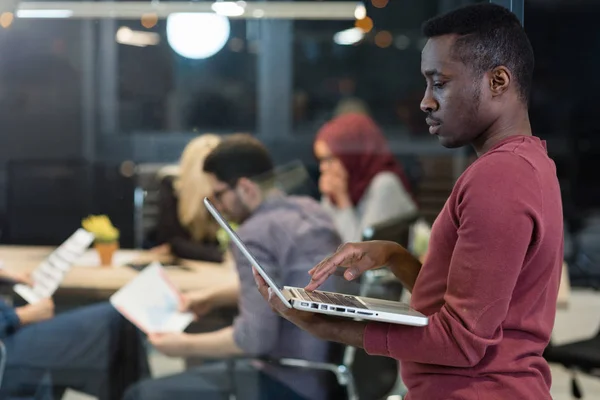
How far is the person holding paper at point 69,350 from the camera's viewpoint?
9.53ft

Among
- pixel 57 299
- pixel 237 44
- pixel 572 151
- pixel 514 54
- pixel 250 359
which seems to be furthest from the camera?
pixel 572 151

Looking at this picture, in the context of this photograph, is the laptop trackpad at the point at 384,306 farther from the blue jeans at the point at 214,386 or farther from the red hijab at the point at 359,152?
the red hijab at the point at 359,152

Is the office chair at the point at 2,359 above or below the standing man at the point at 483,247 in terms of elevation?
below

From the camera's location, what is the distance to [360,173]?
3.39 metres

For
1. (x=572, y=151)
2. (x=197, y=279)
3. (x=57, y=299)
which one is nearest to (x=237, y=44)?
(x=197, y=279)

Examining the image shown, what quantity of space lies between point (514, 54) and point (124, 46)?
1912 millimetres

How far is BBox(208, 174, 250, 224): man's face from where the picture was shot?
2.64 meters

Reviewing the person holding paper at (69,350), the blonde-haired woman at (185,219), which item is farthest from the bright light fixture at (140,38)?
the person holding paper at (69,350)

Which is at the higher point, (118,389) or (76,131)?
(76,131)

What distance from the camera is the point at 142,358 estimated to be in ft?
9.70

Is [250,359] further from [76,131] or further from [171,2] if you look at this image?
[171,2]

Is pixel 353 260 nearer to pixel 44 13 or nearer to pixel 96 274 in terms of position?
pixel 96 274

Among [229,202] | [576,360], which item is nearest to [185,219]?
[229,202]

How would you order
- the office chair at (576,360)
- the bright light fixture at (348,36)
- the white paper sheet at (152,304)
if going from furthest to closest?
1. the bright light fixture at (348,36)
2. the office chair at (576,360)
3. the white paper sheet at (152,304)
